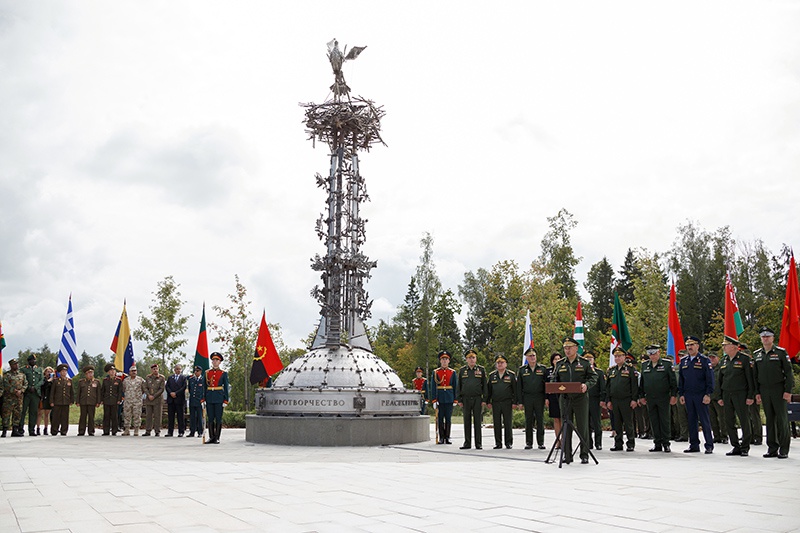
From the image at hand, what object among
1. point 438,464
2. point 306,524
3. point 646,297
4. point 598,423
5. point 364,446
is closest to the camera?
point 306,524

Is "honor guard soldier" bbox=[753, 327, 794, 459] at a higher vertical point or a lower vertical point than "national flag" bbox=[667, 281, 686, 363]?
lower

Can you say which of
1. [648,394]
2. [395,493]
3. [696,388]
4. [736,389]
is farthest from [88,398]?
[736,389]

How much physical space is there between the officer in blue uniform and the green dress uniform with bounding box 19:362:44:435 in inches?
696

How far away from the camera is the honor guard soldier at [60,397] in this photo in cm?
1956

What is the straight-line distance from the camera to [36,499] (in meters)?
7.00

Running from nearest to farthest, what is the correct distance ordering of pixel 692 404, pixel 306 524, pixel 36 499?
pixel 306 524
pixel 36 499
pixel 692 404

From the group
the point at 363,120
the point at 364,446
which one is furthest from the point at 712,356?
Result: the point at 363,120

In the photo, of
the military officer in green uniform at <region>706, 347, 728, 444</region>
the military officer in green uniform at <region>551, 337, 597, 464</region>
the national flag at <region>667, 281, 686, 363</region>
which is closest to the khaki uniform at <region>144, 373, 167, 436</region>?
the military officer in green uniform at <region>551, 337, 597, 464</region>

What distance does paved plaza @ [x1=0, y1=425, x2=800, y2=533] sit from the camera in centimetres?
559

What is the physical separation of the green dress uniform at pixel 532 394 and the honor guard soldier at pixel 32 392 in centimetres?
1420

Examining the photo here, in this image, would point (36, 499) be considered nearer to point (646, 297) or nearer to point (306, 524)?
point (306, 524)

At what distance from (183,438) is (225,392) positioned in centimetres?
266

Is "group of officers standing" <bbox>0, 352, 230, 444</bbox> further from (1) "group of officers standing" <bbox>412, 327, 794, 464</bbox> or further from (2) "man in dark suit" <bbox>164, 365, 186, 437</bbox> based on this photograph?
(1) "group of officers standing" <bbox>412, 327, 794, 464</bbox>

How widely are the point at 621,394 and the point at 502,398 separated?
2.63 metres
